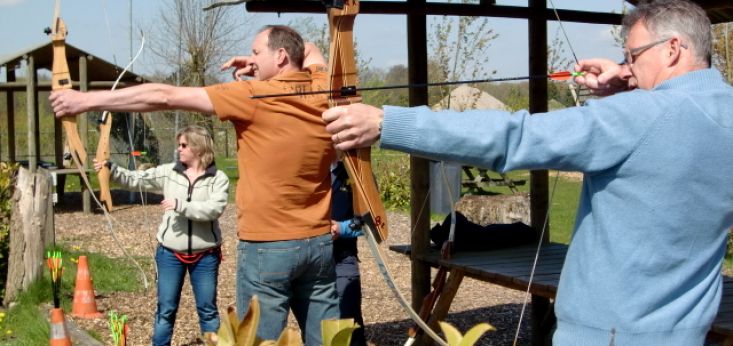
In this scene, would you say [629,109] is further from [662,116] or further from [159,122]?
[159,122]

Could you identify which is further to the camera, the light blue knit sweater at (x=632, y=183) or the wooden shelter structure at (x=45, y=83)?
the wooden shelter structure at (x=45, y=83)

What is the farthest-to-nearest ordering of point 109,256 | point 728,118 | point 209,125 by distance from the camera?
1. point 209,125
2. point 109,256
3. point 728,118

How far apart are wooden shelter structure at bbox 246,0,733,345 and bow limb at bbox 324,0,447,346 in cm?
214

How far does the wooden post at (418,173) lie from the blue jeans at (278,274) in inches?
66.6

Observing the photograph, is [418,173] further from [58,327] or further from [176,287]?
[58,327]

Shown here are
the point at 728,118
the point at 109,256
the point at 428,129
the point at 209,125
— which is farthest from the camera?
the point at 209,125

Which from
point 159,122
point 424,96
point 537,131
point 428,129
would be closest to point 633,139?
point 537,131

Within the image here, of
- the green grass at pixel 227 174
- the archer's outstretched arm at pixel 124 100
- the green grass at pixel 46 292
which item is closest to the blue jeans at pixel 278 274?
the archer's outstretched arm at pixel 124 100

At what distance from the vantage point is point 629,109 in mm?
1901

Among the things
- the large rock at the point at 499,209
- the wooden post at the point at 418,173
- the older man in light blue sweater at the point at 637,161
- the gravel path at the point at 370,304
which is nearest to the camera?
the older man in light blue sweater at the point at 637,161

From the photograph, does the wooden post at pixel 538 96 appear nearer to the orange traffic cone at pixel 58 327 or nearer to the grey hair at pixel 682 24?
the orange traffic cone at pixel 58 327

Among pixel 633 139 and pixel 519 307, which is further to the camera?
pixel 519 307

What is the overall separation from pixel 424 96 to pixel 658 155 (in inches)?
125

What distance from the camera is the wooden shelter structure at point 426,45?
16.6ft
